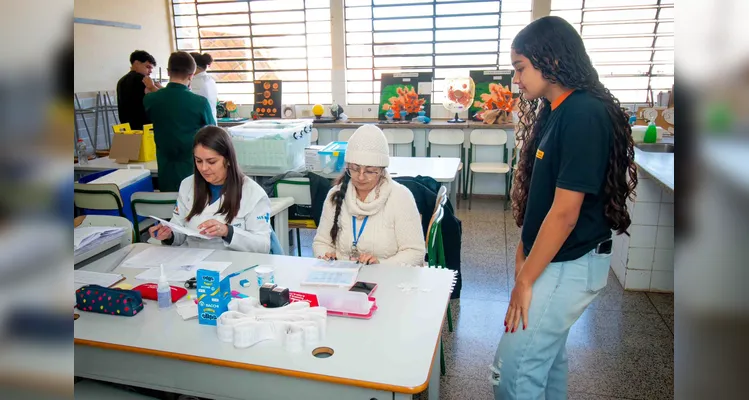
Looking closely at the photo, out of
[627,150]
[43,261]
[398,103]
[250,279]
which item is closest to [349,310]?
[250,279]

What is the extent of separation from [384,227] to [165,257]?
95 cm

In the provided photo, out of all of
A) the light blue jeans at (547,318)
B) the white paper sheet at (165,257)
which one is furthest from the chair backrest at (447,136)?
the light blue jeans at (547,318)

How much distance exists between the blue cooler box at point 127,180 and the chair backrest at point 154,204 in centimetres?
38

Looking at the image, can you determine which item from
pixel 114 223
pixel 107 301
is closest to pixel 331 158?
pixel 114 223

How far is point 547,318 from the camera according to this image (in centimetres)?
143

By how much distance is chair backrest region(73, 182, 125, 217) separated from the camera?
9.11ft

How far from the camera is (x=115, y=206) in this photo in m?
2.83

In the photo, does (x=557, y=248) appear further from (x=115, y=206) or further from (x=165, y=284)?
(x=115, y=206)

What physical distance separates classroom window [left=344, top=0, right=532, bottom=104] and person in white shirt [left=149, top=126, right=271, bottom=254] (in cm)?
446

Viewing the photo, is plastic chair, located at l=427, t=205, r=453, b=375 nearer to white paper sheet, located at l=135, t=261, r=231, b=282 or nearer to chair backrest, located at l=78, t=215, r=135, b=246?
white paper sheet, located at l=135, t=261, r=231, b=282

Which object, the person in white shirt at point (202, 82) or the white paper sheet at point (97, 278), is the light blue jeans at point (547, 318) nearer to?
the white paper sheet at point (97, 278)

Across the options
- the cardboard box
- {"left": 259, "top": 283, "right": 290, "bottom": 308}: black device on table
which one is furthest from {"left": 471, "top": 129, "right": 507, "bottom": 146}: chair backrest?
{"left": 259, "top": 283, "right": 290, "bottom": 308}: black device on table

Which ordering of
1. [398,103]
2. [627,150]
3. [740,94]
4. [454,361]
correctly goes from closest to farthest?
1. [740,94]
2. [627,150]
3. [454,361]
4. [398,103]

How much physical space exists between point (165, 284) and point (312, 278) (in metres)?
0.50
